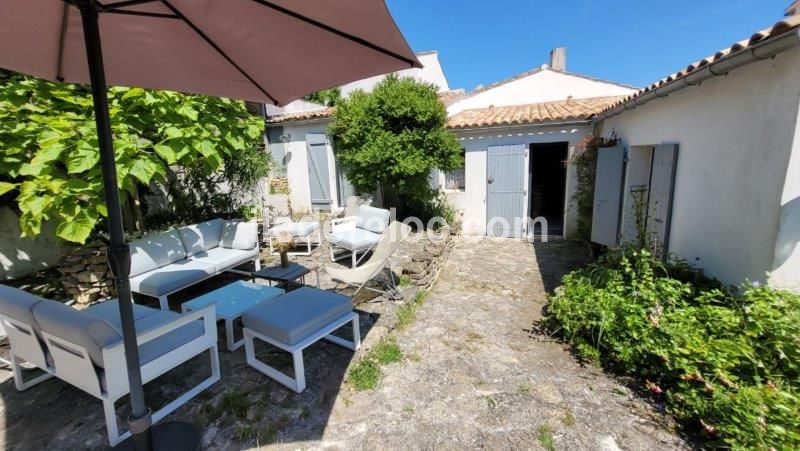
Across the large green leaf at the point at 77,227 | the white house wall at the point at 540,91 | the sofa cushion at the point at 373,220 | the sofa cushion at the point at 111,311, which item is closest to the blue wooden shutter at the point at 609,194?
the sofa cushion at the point at 373,220

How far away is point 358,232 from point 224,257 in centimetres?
265

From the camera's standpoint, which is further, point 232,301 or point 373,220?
point 373,220

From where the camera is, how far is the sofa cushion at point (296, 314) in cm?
312

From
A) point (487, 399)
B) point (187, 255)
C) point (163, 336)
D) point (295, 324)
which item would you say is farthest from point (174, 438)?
point (187, 255)

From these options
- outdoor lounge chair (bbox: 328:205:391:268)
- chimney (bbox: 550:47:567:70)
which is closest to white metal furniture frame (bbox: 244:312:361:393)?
outdoor lounge chair (bbox: 328:205:391:268)

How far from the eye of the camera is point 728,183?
3.49 m

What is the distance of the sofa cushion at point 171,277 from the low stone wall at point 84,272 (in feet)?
2.95

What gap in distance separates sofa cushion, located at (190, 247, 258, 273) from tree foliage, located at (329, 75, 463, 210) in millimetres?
3519

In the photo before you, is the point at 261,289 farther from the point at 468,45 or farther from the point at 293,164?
the point at 468,45

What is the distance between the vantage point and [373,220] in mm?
7504

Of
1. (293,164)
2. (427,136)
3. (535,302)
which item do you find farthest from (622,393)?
(293,164)

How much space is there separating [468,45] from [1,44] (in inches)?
631

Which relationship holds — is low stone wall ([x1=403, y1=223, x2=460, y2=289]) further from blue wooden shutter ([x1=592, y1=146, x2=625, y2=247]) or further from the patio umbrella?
the patio umbrella

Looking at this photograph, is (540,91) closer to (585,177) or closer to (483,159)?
(483,159)
